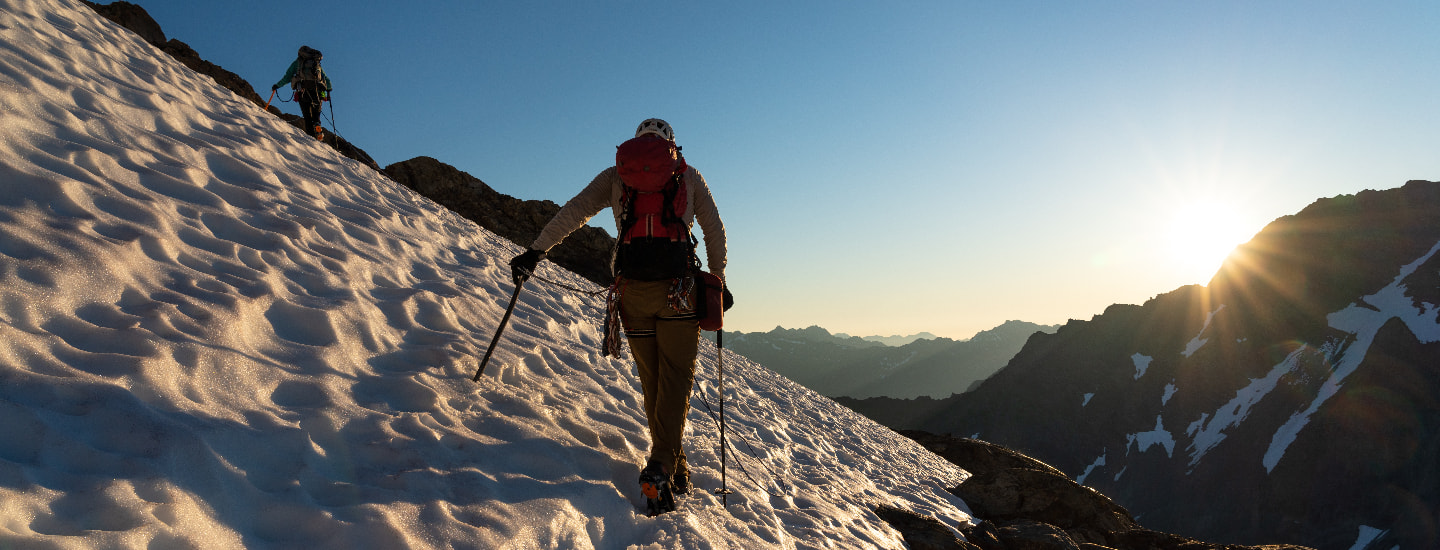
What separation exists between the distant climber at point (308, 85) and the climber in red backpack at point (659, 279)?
45.9 ft

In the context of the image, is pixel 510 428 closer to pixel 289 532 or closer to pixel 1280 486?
pixel 289 532

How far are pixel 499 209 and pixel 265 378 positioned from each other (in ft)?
73.6

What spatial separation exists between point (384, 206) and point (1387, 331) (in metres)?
115

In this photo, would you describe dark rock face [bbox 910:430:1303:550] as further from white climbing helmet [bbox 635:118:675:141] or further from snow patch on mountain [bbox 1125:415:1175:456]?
snow patch on mountain [bbox 1125:415:1175:456]

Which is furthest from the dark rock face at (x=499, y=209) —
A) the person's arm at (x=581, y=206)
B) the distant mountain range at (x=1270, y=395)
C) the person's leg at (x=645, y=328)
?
the distant mountain range at (x=1270, y=395)

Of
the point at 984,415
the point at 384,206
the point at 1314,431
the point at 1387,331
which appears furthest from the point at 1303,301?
the point at 384,206

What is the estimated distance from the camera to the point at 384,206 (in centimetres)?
1005

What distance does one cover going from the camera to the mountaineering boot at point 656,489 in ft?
14.7

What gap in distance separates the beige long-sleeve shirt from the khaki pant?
1.80 ft

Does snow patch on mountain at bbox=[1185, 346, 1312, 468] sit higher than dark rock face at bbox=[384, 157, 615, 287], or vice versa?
dark rock face at bbox=[384, 157, 615, 287]

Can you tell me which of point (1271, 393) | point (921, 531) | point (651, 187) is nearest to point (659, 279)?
point (651, 187)

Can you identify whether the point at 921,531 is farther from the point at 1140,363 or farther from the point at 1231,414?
the point at 1140,363

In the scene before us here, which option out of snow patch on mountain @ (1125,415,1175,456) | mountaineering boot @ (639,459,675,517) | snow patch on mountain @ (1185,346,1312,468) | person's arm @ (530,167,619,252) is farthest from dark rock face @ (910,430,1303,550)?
snow patch on mountain @ (1125,415,1175,456)

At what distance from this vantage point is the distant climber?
588 inches
